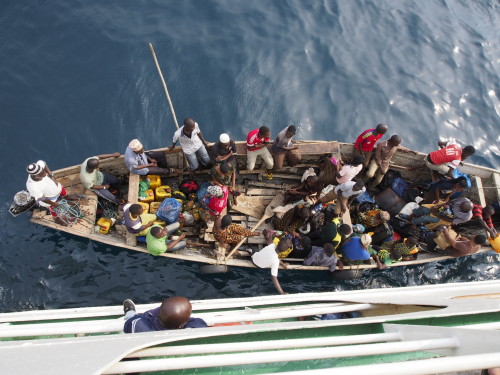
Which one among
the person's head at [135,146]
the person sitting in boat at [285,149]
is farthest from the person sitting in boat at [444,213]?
the person's head at [135,146]

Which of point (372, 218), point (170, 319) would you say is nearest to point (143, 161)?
point (170, 319)

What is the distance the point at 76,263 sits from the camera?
8.56 meters

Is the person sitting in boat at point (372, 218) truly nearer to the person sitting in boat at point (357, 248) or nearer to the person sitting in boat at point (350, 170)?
the person sitting in boat at point (357, 248)

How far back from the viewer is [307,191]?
27.8 feet

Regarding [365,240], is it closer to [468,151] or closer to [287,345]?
[468,151]

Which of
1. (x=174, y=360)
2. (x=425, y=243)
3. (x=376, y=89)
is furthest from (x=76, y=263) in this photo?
(x=376, y=89)

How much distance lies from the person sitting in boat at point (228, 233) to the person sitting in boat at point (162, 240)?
86cm

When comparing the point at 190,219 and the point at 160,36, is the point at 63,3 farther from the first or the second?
the point at 190,219

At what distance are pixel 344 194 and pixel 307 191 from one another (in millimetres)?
900

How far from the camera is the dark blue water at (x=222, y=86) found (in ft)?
29.0

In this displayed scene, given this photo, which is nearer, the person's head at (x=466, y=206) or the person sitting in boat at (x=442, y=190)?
the person's head at (x=466, y=206)

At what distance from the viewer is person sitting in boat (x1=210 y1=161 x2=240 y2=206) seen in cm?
752

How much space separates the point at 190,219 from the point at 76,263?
311cm

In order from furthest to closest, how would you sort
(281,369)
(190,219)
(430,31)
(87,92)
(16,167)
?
1. (430,31)
2. (87,92)
3. (16,167)
4. (190,219)
5. (281,369)
